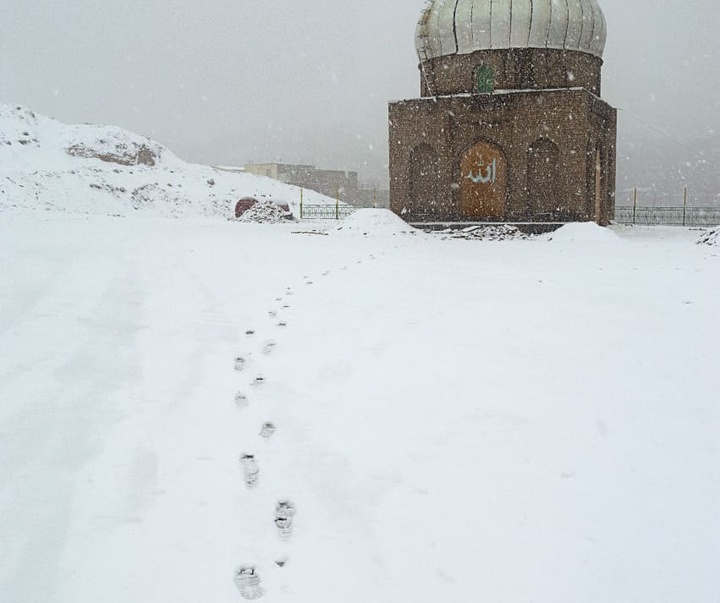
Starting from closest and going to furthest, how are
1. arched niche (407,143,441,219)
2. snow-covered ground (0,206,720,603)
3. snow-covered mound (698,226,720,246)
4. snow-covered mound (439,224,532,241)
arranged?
snow-covered ground (0,206,720,603) < snow-covered mound (698,226,720,246) < snow-covered mound (439,224,532,241) < arched niche (407,143,441,219)

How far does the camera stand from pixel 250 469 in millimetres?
2846

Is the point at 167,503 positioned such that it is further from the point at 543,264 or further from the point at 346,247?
the point at 346,247

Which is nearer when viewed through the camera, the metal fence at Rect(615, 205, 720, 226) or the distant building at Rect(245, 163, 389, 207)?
the metal fence at Rect(615, 205, 720, 226)

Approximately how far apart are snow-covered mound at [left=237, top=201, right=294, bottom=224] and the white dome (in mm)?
8842

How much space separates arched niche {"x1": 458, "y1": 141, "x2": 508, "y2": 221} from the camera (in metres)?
20.1

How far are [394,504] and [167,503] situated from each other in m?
0.91

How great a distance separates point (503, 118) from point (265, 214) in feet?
34.0

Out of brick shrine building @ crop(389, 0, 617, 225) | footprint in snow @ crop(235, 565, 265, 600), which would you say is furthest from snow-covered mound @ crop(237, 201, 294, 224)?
footprint in snow @ crop(235, 565, 265, 600)

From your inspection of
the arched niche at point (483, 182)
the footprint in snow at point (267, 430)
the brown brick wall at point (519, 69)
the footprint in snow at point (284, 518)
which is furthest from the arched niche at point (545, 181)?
the footprint in snow at point (284, 518)

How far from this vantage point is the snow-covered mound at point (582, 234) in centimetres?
1603

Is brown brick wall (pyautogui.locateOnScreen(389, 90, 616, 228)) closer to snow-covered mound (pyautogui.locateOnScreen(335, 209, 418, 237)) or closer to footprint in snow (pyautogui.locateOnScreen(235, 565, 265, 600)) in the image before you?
snow-covered mound (pyautogui.locateOnScreen(335, 209, 418, 237))

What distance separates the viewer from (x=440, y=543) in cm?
233

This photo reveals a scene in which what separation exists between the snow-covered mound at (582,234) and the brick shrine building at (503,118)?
2042 millimetres

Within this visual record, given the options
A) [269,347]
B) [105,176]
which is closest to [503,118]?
[269,347]
